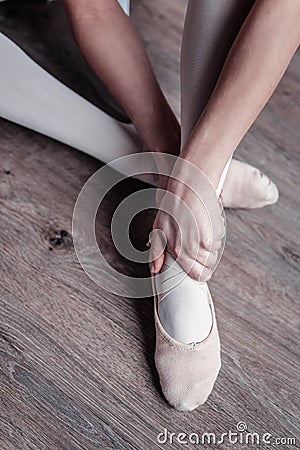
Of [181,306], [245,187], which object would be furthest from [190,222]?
[245,187]

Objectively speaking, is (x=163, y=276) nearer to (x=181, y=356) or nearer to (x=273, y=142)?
(x=181, y=356)

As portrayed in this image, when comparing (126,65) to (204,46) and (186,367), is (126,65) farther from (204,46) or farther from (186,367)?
(186,367)

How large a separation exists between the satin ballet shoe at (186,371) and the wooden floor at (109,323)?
0.02 m

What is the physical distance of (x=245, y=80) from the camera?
84cm

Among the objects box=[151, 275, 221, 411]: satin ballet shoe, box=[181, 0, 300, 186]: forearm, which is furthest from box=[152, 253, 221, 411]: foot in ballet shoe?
box=[181, 0, 300, 186]: forearm

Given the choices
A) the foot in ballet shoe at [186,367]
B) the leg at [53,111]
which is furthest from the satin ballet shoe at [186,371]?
the leg at [53,111]

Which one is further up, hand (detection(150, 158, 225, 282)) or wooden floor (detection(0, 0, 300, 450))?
hand (detection(150, 158, 225, 282))

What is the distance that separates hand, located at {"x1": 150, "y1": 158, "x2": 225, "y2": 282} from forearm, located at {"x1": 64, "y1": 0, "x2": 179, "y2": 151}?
0.45 feet

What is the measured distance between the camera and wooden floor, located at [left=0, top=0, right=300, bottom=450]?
0.90 metres

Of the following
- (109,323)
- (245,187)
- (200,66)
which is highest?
(200,66)

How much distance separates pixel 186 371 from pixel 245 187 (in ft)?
0.98

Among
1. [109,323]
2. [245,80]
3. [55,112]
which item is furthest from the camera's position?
[55,112]

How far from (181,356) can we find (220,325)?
0.34 feet

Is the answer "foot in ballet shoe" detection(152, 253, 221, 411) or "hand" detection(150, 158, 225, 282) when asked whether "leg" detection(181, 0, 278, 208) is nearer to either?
"hand" detection(150, 158, 225, 282)
